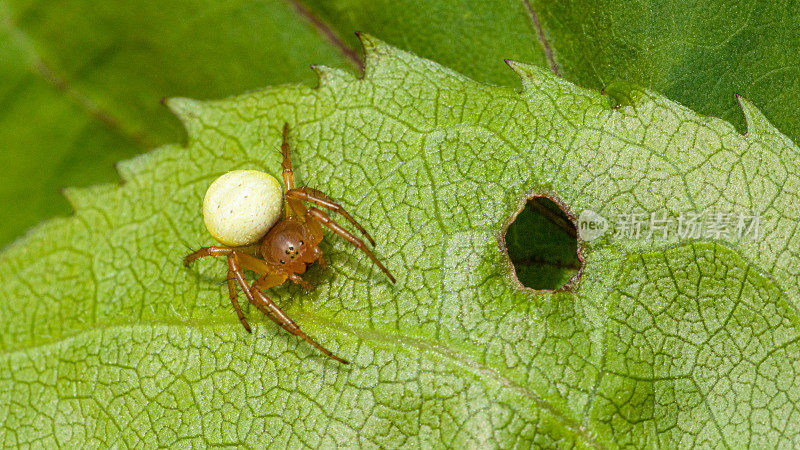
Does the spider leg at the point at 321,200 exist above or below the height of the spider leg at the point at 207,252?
above

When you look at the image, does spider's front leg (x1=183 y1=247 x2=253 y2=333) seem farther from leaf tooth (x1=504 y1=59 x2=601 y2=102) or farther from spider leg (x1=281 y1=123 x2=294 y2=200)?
leaf tooth (x1=504 y1=59 x2=601 y2=102)

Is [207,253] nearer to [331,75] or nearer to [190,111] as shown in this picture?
[190,111]

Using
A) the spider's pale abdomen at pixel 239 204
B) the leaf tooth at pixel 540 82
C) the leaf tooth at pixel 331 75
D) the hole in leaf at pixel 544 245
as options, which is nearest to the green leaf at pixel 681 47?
the leaf tooth at pixel 540 82

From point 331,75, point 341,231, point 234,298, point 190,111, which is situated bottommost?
point 234,298

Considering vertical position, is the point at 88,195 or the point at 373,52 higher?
the point at 373,52

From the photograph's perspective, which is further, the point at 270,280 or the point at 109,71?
the point at 109,71

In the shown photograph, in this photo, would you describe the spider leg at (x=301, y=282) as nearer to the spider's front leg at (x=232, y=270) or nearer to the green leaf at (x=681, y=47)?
the spider's front leg at (x=232, y=270)

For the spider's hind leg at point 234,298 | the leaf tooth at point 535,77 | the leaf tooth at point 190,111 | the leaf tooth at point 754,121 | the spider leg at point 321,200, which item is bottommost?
the spider's hind leg at point 234,298

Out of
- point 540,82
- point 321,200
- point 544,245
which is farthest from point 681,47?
point 321,200
